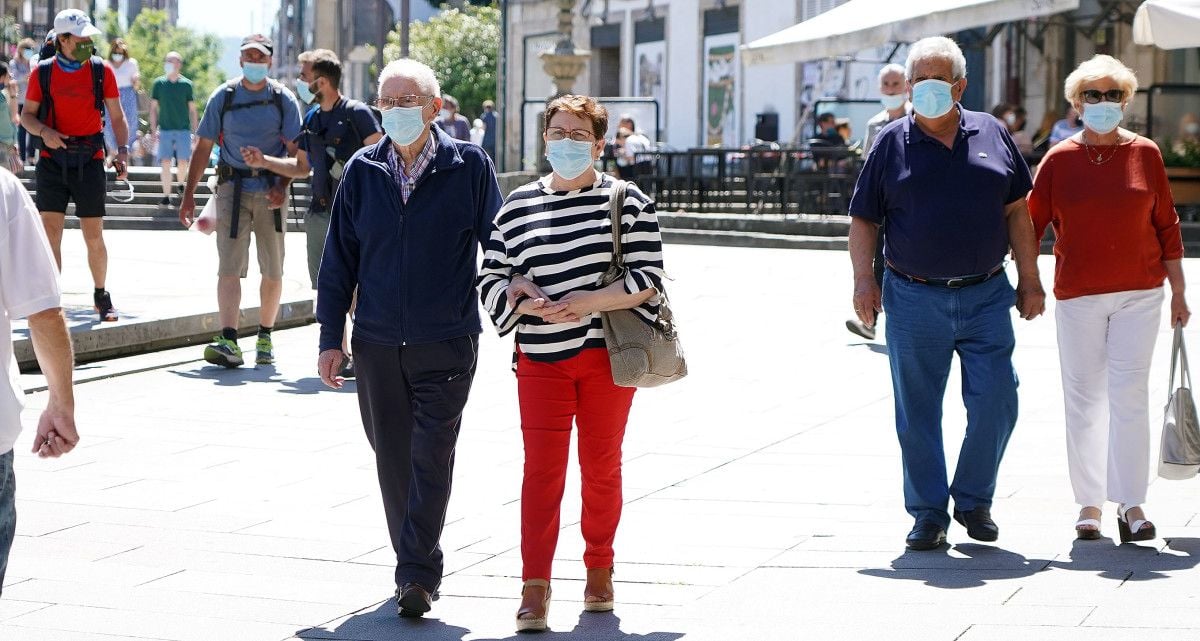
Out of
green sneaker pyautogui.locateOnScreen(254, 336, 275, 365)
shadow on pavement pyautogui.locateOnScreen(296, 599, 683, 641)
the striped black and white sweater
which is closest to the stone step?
green sneaker pyautogui.locateOnScreen(254, 336, 275, 365)

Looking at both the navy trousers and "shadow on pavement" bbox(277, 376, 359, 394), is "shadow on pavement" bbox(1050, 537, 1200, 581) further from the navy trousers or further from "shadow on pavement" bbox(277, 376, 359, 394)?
"shadow on pavement" bbox(277, 376, 359, 394)

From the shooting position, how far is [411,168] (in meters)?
5.56

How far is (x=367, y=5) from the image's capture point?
10075cm

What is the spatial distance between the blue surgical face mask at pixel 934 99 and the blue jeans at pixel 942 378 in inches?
23.3

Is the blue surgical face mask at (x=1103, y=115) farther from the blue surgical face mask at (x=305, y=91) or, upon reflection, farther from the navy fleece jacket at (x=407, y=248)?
the blue surgical face mask at (x=305, y=91)

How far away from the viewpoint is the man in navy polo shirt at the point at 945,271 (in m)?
6.20

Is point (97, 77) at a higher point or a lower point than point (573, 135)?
higher

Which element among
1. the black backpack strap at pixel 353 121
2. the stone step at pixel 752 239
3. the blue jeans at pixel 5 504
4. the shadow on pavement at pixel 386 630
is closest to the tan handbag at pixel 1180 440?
the shadow on pavement at pixel 386 630

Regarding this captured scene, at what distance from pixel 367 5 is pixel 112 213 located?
7781 centimetres

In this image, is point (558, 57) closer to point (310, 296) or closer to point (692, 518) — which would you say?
point (310, 296)

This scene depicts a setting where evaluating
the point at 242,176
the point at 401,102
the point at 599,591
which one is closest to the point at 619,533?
the point at 599,591

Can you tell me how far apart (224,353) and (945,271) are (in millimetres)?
5596

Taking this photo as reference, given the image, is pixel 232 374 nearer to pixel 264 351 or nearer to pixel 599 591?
pixel 264 351

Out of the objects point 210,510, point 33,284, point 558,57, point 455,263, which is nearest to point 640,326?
point 455,263
